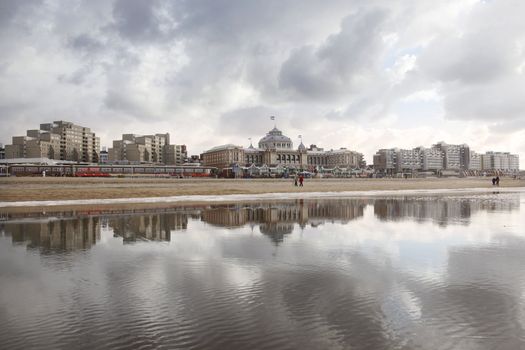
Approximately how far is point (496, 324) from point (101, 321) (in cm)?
715

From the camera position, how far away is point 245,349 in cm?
673

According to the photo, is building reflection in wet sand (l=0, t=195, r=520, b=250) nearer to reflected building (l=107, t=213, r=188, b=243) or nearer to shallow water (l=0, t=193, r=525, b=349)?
reflected building (l=107, t=213, r=188, b=243)

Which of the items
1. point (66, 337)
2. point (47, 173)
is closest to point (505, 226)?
point (66, 337)

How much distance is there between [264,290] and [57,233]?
13335mm

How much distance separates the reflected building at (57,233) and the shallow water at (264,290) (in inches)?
5.9

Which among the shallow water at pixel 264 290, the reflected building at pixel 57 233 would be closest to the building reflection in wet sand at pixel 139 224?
the reflected building at pixel 57 233

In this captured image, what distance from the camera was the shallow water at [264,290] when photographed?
23.6 feet

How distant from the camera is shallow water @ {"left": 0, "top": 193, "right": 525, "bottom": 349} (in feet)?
23.6

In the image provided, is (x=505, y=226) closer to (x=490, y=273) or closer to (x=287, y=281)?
(x=490, y=273)

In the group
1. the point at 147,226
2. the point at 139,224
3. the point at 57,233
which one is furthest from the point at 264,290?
the point at 139,224

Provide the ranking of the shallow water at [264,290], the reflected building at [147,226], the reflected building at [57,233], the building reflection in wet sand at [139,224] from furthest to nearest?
1. the reflected building at [147,226]
2. the building reflection in wet sand at [139,224]
3. the reflected building at [57,233]
4. the shallow water at [264,290]

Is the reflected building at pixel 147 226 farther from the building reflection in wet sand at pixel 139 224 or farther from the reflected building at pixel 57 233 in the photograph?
the reflected building at pixel 57 233

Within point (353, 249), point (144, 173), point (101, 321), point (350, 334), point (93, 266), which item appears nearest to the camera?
point (350, 334)

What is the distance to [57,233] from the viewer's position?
1942 centimetres
